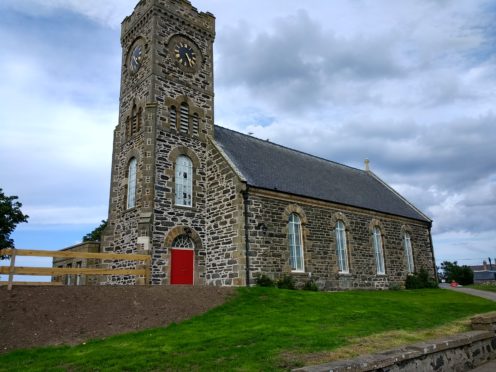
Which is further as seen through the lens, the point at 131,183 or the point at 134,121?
the point at 134,121

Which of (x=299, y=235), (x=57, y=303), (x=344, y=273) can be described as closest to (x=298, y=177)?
(x=299, y=235)

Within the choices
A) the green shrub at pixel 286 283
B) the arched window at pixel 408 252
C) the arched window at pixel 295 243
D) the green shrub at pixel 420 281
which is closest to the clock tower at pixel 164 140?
the green shrub at pixel 286 283

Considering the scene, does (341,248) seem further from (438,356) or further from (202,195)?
(438,356)

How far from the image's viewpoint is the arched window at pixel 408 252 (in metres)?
29.8

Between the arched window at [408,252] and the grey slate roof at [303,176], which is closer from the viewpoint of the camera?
the grey slate roof at [303,176]

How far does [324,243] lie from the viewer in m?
23.0

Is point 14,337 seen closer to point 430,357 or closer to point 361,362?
point 361,362

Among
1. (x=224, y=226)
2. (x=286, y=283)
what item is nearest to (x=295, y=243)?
(x=286, y=283)

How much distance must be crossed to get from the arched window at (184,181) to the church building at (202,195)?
0.06 meters

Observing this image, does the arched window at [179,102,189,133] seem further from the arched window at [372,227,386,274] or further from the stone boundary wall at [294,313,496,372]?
the stone boundary wall at [294,313,496,372]

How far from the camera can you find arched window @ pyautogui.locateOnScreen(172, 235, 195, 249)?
20.4 metres

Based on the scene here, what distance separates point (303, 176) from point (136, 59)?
1240 centimetres

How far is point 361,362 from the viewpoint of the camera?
259 inches

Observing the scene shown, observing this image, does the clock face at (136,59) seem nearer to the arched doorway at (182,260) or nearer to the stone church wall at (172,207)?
the stone church wall at (172,207)
